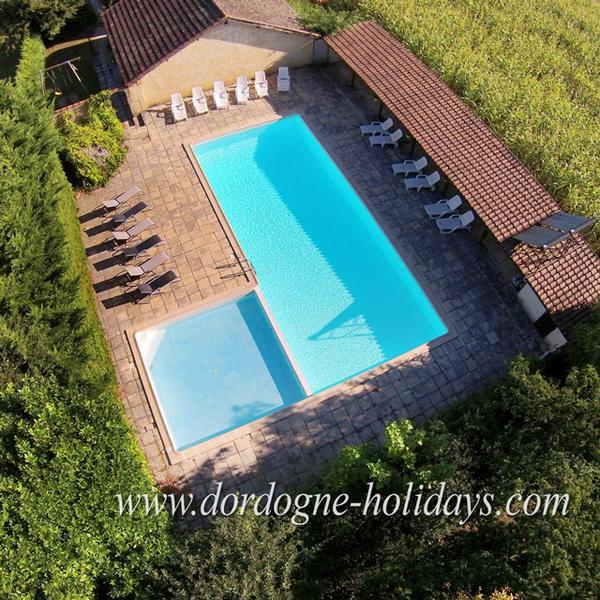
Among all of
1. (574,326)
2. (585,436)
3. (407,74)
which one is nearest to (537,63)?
(407,74)

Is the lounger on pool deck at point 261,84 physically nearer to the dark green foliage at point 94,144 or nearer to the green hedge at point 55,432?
the dark green foliage at point 94,144

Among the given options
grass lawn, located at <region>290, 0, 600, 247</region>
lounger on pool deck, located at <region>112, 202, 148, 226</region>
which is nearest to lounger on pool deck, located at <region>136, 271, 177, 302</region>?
lounger on pool deck, located at <region>112, 202, 148, 226</region>

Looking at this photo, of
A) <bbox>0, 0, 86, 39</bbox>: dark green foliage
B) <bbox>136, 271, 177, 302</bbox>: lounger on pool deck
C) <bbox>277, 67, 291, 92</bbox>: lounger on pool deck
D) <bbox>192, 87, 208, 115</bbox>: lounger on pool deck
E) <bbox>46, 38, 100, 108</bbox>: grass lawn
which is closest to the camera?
<bbox>136, 271, 177, 302</bbox>: lounger on pool deck

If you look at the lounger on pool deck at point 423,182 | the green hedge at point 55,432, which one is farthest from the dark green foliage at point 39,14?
the lounger on pool deck at point 423,182

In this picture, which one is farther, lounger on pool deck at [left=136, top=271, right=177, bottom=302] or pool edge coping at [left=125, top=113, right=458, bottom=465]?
lounger on pool deck at [left=136, top=271, right=177, bottom=302]

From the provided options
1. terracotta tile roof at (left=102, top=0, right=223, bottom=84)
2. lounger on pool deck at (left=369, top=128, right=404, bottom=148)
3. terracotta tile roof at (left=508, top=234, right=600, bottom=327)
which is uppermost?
terracotta tile roof at (left=102, top=0, right=223, bottom=84)

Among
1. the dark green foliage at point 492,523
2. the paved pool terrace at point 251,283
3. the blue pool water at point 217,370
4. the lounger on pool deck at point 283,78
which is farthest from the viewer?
the lounger on pool deck at point 283,78

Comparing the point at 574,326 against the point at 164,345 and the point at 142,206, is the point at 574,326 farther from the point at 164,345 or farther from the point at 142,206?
the point at 142,206

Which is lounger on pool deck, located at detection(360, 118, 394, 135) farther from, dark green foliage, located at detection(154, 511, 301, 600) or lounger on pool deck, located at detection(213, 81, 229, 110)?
dark green foliage, located at detection(154, 511, 301, 600)
